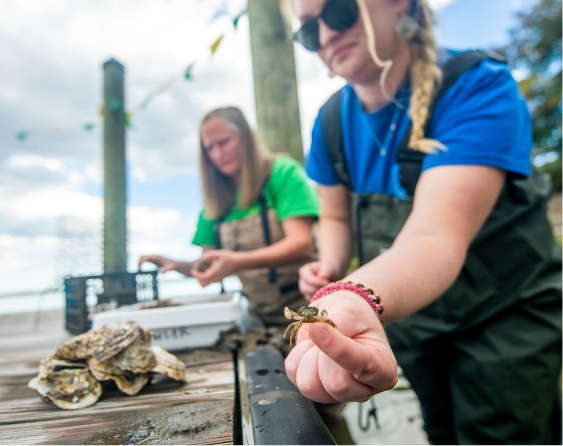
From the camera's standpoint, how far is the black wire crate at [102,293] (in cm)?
121

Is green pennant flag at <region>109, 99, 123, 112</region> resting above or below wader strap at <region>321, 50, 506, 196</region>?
above

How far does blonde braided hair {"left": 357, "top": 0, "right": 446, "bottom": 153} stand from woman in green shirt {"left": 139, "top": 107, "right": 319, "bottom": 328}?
2.68ft

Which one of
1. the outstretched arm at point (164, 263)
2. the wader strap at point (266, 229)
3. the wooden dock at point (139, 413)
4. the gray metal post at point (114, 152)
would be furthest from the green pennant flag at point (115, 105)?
the wooden dock at point (139, 413)

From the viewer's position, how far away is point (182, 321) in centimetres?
102

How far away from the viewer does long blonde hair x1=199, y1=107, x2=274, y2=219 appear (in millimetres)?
1713

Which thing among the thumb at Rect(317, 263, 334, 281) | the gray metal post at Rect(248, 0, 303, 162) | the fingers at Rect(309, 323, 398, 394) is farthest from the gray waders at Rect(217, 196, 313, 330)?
the fingers at Rect(309, 323, 398, 394)

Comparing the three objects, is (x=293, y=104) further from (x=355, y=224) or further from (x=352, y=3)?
(x=352, y=3)

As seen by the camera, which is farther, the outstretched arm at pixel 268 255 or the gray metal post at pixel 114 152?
the gray metal post at pixel 114 152

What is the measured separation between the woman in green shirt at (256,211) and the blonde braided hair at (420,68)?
0.82m

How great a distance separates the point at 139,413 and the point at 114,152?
1762 mm

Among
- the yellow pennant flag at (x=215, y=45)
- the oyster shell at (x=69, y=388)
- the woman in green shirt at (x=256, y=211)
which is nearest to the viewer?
the oyster shell at (x=69, y=388)

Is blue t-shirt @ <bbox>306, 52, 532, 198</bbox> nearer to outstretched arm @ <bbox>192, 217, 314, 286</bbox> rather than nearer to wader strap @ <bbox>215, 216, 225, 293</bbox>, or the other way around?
outstretched arm @ <bbox>192, 217, 314, 286</bbox>

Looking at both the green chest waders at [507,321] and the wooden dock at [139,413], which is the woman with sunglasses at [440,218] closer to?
the green chest waders at [507,321]

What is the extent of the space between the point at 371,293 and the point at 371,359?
168mm
